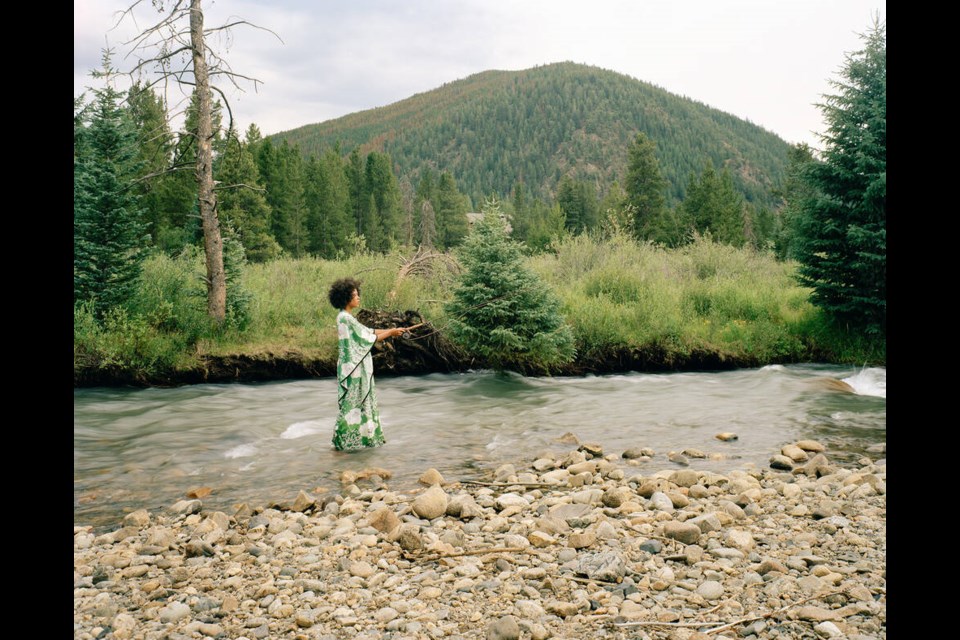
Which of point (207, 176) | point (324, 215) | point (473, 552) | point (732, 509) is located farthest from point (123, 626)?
point (324, 215)

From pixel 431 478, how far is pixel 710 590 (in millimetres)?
3390

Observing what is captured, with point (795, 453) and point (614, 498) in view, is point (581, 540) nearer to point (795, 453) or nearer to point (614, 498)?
point (614, 498)

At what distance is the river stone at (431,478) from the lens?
21.6ft

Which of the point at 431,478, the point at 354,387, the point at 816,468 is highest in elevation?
the point at 354,387

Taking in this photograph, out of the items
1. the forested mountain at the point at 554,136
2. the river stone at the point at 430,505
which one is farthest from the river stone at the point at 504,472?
Answer: the forested mountain at the point at 554,136

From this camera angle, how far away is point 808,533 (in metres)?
4.77

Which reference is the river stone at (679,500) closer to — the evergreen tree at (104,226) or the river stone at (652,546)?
the river stone at (652,546)

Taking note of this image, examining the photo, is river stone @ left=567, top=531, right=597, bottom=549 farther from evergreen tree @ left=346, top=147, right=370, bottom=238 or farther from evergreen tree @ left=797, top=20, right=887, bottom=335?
evergreen tree @ left=346, top=147, right=370, bottom=238

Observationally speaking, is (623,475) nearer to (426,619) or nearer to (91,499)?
(426,619)

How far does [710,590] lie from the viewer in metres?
3.79

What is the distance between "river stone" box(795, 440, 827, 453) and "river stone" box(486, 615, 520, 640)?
5.84 m

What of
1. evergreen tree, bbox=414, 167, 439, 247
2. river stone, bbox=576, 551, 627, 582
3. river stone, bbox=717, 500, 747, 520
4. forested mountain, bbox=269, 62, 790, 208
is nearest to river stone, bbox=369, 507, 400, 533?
river stone, bbox=576, 551, 627, 582
